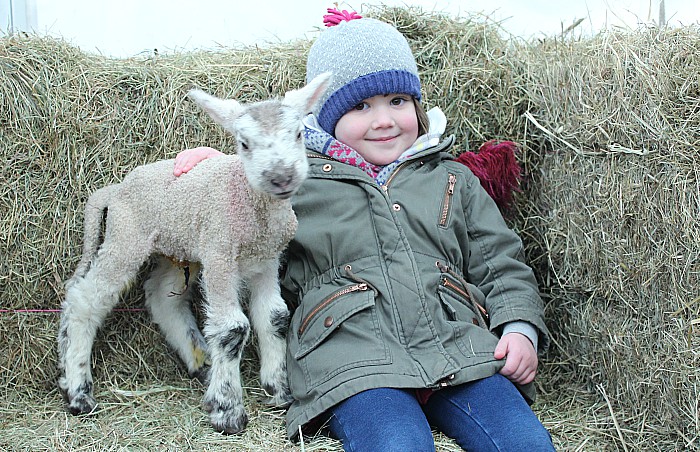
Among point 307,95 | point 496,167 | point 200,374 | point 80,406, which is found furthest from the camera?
point 496,167

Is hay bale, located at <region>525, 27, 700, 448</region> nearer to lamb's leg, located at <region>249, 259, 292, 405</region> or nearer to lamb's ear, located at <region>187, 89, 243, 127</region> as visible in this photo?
lamb's leg, located at <region>249, 259, 292, 405</region>

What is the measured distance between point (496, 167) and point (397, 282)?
0.74 m

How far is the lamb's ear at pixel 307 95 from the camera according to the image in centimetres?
226

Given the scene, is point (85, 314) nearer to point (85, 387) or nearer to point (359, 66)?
point (85, 387)

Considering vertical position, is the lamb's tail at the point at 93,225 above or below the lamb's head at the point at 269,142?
below

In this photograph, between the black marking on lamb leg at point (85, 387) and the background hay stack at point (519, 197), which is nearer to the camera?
the background hay stack at point (519, 197)

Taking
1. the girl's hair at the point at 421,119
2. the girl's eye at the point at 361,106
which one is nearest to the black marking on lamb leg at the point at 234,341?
the girl's eye at the point at 361,106

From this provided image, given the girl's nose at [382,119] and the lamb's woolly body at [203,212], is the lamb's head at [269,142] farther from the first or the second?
the girl's nose at [382,119]

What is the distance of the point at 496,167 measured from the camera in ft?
9.53

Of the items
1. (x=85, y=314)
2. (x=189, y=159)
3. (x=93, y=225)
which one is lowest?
(x=85, y=314)

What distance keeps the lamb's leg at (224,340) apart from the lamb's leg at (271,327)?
0.17 metres

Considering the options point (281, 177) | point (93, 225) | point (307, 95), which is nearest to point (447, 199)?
point (307, 95)

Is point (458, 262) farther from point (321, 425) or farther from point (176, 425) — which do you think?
point (176, 425)

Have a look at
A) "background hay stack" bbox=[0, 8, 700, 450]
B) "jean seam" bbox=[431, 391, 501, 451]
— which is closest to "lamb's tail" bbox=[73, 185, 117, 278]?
"background hay stack" bbox=[0, 8, 700, 450]
